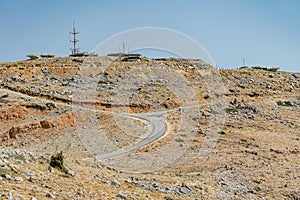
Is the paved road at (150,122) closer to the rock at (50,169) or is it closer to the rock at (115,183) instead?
the rock at (115,183)

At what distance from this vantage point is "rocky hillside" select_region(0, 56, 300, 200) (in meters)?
17.1

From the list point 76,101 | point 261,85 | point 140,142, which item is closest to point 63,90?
point 76,101

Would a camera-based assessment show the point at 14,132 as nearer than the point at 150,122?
Yes

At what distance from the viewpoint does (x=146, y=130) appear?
36969 mm

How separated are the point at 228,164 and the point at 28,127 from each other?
17.0 metres

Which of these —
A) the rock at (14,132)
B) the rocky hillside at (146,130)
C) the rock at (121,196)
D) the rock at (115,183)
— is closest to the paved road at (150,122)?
the rocky hillside at (146,130)

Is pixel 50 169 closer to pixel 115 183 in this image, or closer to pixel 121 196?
pixel 115 183

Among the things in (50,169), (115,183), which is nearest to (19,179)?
(50,169)

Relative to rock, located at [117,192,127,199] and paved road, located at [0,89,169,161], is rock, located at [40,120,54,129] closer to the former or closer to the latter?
paved road, located at [0,89,169,161]

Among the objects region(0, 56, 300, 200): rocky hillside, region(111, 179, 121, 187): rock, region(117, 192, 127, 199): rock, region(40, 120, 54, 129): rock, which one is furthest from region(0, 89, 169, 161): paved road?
region(117, 192, 127, 199): rock

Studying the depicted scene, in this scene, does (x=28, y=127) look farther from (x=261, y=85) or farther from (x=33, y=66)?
(x=261, y=85)

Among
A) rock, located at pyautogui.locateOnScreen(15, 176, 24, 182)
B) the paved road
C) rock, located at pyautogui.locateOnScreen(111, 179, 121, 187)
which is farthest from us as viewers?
the paved road

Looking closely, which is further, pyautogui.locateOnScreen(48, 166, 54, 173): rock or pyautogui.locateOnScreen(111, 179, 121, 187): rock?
pyautogui.locateOnScreen(111, 179, 121, 187): rock

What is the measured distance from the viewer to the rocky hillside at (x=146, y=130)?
1706 cm
